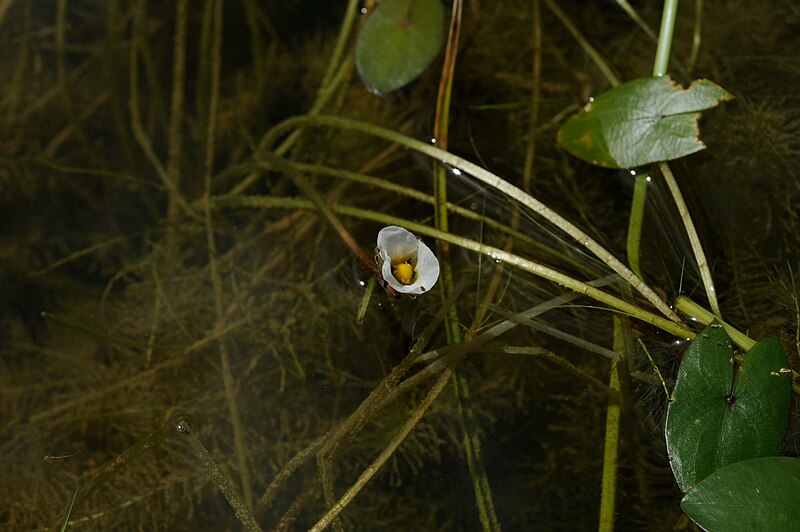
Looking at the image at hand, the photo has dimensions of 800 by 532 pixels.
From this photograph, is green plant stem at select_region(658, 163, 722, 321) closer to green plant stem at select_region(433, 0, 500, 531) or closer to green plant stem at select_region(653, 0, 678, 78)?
green plant stem at select_region(653, 0, 678, 78)

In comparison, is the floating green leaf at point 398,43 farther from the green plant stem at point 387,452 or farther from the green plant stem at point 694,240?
the green plant stem at point 387,452

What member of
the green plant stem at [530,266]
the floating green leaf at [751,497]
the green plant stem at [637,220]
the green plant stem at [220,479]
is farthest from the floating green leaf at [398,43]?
the floating green leaf at [751,497]

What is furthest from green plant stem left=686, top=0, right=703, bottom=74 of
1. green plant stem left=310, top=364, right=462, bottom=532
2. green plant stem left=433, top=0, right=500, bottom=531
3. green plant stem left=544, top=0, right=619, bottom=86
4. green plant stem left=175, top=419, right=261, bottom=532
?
green plant stem left=175, top=419, right=261, bottom=532

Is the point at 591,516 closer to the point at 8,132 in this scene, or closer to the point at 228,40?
the point at 228,40

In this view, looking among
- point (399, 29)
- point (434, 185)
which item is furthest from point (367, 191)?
point (399, 29)

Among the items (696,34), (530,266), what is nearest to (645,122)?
(530,266)

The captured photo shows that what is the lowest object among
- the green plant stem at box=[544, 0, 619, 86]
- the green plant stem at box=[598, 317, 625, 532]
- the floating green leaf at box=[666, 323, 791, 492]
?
the green plant stem at box=[598, 317, 625, 532]

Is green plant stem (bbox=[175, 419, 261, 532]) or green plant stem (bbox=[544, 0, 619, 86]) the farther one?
green plant stem (bbox=[544, 0, 619, 86])

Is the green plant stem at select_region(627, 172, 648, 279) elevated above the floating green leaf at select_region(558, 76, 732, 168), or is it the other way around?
the floating green leaf at select_region(558, 76, 732, 168)
